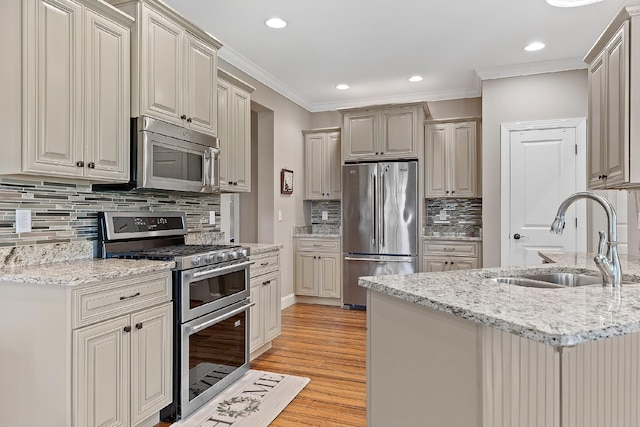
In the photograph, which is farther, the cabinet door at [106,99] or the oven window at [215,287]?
the oven window at [215,287]

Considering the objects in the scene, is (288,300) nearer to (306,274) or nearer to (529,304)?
(306,274)

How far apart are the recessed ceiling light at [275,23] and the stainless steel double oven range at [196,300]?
1.72 m

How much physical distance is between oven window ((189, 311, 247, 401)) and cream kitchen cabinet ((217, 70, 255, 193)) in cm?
118

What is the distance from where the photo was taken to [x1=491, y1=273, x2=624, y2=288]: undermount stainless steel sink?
6.29 feet

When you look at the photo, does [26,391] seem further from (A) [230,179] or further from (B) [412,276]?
(A) [230,179]

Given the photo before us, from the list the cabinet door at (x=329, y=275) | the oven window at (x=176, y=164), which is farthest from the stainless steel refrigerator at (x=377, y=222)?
the oven window at (x=176, y=164)

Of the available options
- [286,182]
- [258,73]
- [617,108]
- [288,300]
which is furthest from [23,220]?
[288,300]

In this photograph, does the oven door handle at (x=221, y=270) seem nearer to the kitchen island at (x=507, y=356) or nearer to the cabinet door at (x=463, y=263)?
the kitchen island at (x=507, y=356)

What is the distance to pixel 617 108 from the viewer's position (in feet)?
7.27

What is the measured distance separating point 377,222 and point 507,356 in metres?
3.93

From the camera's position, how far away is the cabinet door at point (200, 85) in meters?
2.87

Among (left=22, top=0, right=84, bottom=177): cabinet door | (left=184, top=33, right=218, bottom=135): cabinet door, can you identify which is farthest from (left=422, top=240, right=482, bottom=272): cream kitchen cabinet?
(left=22, top=0, right=84, bottom=177): cabinet door

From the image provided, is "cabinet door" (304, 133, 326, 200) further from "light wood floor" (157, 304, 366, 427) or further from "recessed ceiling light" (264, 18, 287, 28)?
"recessed ceiling light" (264, 18, 287, 28)

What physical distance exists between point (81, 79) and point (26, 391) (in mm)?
1519
